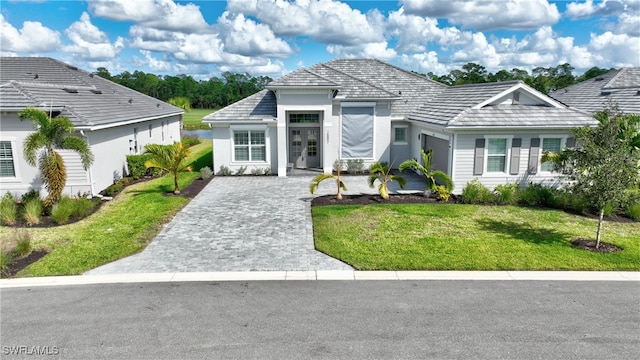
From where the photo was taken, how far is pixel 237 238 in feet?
38.0

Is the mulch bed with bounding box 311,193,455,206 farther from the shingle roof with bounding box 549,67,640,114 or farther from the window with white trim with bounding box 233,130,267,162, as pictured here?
the shingle roof with bounding box 549,67,640,114

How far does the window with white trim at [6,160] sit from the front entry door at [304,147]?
12330mm

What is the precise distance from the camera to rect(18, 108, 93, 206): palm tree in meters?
13.2

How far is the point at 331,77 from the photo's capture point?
23234 millimetres

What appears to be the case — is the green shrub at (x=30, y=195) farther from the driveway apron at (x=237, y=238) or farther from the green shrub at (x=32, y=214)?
the driveway apron at (x=237, y=238)

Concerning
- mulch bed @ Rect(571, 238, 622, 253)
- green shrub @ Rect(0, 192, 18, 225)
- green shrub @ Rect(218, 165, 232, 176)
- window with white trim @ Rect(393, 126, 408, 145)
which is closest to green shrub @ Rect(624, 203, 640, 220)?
mulch bed @ Rect(571, 238, 622, 253)

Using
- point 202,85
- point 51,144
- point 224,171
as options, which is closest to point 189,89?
point 202,85

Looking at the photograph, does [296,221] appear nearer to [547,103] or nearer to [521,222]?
[521,222]

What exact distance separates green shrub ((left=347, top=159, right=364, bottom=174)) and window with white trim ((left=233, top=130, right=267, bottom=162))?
176 inches

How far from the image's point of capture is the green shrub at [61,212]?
512 inches

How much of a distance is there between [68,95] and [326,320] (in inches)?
672

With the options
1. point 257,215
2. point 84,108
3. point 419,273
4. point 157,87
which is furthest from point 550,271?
point 157,87

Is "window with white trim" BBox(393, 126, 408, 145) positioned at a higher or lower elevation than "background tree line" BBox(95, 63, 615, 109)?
lower

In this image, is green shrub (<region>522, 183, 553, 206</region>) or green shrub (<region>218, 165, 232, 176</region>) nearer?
green shrub (<region>522, 183, 553, 206</region>)
